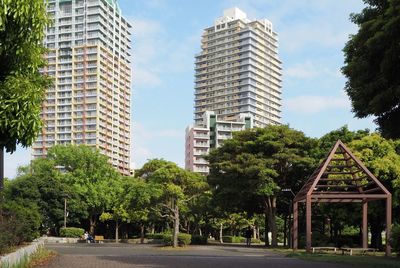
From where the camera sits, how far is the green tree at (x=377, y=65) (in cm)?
1155

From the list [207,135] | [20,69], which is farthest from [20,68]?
[207,135]

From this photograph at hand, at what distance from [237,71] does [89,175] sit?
8950 centimetres

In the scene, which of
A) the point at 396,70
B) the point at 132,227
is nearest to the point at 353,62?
the point at 396,70

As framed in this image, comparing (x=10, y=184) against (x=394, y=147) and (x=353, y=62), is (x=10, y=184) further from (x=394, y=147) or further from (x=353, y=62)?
(x=353, y=62)

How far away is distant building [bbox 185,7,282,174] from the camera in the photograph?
147m

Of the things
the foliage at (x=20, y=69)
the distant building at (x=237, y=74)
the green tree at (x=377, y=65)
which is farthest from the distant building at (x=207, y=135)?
the foliage at (x=20, y=69)

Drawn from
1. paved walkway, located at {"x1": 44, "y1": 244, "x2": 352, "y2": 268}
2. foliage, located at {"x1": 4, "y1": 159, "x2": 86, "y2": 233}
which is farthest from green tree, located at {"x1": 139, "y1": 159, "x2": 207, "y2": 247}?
paved walkway, located at {"x1": 44, "y1": 244, "x2": 352, "y2": 268}

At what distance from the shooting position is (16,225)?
17.5m

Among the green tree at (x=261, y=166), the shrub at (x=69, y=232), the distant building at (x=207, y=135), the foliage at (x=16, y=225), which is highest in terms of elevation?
the distant building at (x=207, y=135)

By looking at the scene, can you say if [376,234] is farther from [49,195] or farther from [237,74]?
[237,74]

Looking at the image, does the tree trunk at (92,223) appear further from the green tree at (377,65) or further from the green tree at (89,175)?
the green tree at (377,65)

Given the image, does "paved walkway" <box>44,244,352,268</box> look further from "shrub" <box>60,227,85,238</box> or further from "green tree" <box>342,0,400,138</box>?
"shrub" <box>60,227,85,238</box>

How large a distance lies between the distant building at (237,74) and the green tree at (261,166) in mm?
92951

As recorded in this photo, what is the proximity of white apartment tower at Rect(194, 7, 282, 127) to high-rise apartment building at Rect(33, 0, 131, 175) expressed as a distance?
2375 centimetres
